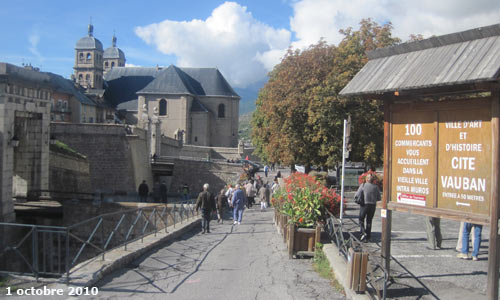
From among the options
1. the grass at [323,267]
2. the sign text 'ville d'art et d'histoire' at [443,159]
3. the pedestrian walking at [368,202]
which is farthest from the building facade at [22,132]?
the sign text 'ville d'art et d'histoire' at [443,159]

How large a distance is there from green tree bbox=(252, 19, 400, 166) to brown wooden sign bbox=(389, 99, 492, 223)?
1471 cm

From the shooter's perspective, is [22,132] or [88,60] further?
[88,60]

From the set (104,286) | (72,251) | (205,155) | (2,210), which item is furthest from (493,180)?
(205,155)

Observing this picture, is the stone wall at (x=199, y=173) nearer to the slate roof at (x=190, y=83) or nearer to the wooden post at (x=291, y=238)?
the slate roof at (x=190, y=83)

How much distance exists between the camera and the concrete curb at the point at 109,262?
23.4ft

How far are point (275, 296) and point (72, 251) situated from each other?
1251 centimetres

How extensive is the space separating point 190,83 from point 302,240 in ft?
187

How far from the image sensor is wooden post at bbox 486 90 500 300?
519 centimetres

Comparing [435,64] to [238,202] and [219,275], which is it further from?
[238,202]

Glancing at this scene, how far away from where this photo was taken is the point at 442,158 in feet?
19.3

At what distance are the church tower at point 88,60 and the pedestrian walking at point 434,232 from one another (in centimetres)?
6811

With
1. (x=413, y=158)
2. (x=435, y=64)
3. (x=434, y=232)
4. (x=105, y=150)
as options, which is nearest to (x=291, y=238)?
(x=434, y=232)

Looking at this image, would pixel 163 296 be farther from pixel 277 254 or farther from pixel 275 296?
pixel 277 254

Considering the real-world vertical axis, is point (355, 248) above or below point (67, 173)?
below
